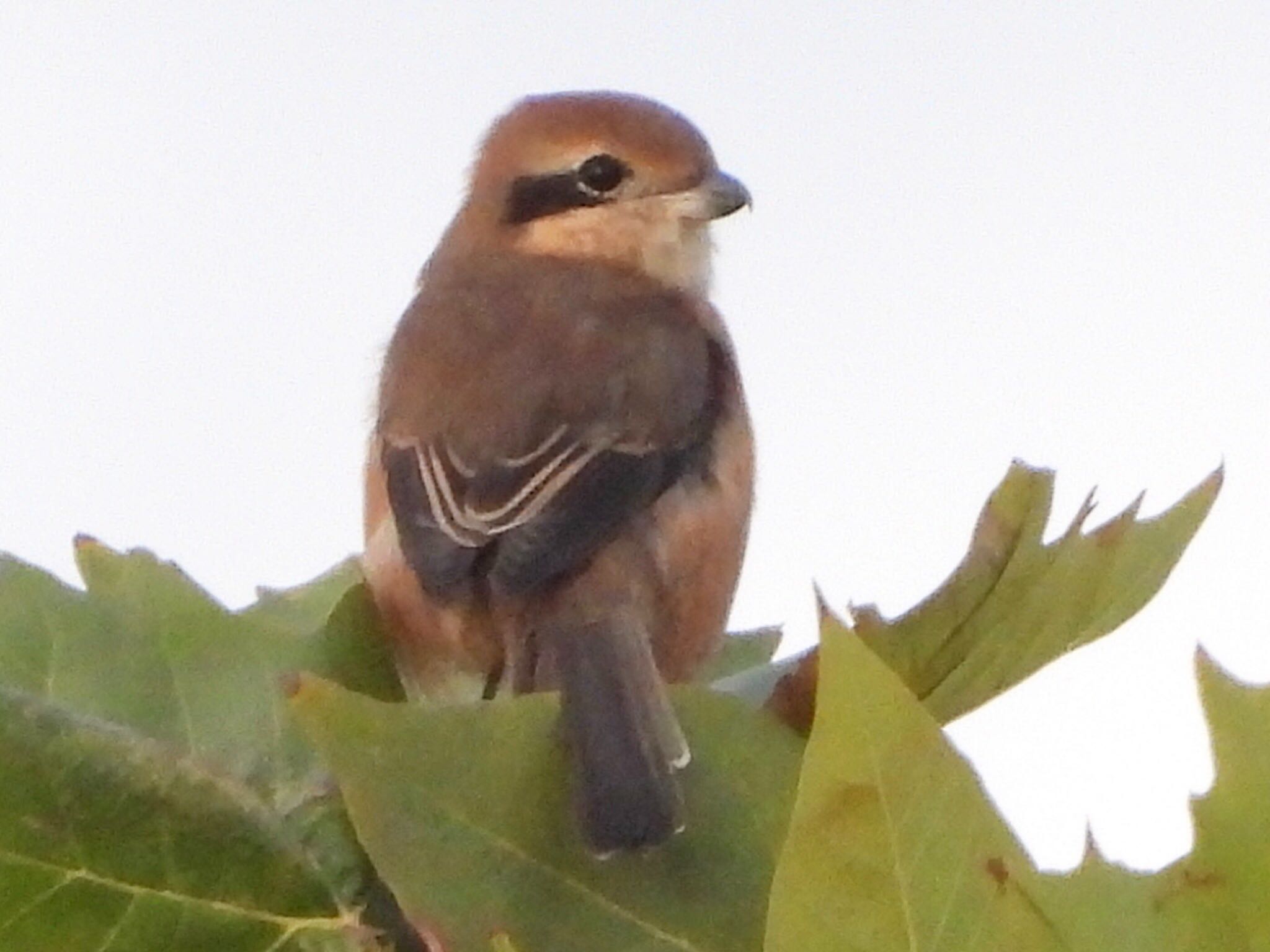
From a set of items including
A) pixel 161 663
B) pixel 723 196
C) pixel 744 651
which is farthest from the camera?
pixel 723 196

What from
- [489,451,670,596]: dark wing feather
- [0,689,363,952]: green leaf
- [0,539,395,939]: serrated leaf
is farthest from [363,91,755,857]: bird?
[0,689,363,952]: green leaf

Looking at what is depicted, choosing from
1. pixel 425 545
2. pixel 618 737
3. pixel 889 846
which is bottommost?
pixel 425 545

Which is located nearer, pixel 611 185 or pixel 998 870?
pixel 998 870

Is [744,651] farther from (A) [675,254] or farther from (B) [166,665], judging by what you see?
(A) [675,254]

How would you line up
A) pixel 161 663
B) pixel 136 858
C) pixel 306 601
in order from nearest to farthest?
pixel 136 858 → pixel 161 663 → pixel 306 601

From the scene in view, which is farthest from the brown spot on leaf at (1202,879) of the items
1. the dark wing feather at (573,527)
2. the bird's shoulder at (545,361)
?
the bird's shoulder at (545,361)

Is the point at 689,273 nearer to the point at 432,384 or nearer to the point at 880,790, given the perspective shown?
the point at 432,384

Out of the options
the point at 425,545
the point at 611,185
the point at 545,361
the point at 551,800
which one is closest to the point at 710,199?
the point at 611,185

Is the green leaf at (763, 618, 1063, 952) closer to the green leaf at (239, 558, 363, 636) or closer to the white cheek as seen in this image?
the green leaf at (239, 558, 363, 636)
